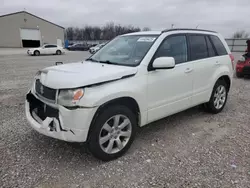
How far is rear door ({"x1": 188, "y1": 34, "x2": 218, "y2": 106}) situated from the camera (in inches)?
157

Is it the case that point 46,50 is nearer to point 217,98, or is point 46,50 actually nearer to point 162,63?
point 217,98

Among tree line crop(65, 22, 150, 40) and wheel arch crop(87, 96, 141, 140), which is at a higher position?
tree line crop(65, 22, 150, 40)

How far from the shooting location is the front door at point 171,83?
129 inches

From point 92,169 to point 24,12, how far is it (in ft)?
152

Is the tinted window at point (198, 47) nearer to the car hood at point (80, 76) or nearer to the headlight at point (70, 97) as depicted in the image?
the car hood at point (80, 76)

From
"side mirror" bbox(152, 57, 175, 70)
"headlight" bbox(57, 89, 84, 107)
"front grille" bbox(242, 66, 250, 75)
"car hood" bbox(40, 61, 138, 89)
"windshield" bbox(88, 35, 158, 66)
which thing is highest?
"windshield" bbox(88, 35, 158, 66)

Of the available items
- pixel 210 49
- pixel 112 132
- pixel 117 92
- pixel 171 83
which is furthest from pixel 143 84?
pixel 210 49

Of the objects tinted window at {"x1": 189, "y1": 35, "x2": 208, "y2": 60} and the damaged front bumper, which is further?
tinted window at {"x1": 189, "y1": 35, "x2": 208, "y2": 60}

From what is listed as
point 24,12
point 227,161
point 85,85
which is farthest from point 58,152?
point 24,12

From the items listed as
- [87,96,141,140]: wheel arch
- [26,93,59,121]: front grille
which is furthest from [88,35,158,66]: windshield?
[26,93,59,121]: front grille

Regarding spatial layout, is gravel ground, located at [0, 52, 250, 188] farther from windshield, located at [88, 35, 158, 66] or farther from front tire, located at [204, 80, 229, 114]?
windshield, located at [88, 35, 158, 66]

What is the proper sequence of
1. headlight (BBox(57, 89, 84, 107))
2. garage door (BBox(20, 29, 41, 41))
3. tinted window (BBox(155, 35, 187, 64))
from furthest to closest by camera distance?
garage door (BBox(20, 29, 41, 41)), tinted window (BBox(155, 35, 187, 64)), headlight (BBox(57, 89, 84, 107))

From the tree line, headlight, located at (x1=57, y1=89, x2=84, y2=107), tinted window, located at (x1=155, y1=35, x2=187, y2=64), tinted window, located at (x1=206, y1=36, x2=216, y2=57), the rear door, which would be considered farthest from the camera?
the tree line

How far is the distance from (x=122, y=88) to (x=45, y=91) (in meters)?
1.04
